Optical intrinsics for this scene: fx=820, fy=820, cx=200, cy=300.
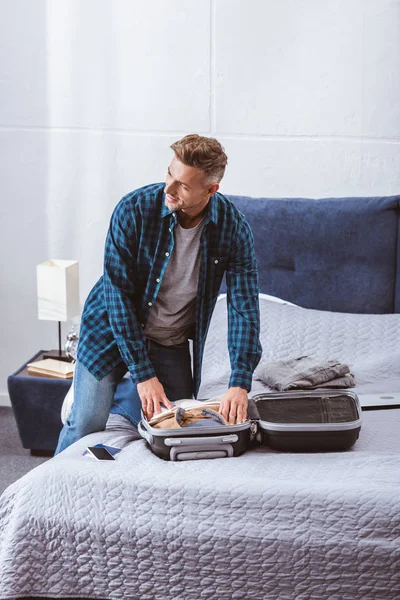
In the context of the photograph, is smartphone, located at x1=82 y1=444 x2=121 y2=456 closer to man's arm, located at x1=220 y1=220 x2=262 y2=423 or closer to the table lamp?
man's arm, located at x1=220 y1=220 x2=262 y2=423

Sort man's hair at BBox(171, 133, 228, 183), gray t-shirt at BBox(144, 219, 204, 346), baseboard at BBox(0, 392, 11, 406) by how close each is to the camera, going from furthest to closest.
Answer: baseboard at BBox(0, 392, 11, 406), gray t-shirt at BBox(144, 219, 204, 346), man's hair at BBox(171, 133, 228, 183)

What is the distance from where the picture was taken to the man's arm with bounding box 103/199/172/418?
7.73 ft

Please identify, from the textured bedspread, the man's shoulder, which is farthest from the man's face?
the textured bedspread

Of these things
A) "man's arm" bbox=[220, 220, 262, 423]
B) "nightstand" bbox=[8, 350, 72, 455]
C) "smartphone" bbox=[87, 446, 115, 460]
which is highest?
"man's arm" bbox=[220, 220, 262, 423]

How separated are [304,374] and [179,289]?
65 cm

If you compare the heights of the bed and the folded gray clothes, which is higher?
the folded gray clothes

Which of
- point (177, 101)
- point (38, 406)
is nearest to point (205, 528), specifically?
point (38, 406)

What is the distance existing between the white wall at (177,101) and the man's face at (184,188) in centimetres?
148

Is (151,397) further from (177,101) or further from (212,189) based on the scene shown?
(177,101)

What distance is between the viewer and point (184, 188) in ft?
7.32

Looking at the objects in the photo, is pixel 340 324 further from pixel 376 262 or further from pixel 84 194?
pixel 84 194

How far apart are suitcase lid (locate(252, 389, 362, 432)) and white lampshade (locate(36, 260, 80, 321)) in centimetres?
132

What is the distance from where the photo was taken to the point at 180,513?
198 cm

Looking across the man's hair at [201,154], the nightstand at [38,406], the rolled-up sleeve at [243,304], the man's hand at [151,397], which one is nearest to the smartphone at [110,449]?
the man's hand at [151,397]
